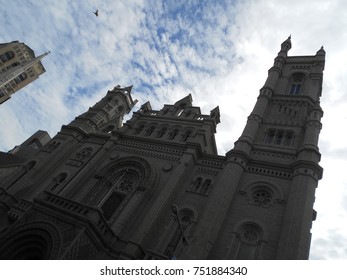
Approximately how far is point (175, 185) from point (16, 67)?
6098 centimetres

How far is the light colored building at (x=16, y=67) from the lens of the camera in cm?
6475

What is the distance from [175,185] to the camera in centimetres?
2269

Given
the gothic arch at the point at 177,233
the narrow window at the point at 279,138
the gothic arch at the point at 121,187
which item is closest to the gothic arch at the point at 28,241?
the gothic arch at the point at 121,187

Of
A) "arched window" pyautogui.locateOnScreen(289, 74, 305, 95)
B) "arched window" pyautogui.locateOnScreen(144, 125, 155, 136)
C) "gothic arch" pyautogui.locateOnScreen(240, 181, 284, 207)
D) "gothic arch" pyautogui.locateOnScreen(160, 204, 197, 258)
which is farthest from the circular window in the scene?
"arched window" pyautogui.locateOnScreen(289, 74, 305, 95)

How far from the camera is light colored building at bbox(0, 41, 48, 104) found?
6475cm

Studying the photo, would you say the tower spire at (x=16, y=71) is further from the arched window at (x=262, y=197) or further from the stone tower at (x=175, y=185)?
the arched window at (x=262, y=197)

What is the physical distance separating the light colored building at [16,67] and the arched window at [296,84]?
57858mm

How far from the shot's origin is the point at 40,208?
61.8 feet

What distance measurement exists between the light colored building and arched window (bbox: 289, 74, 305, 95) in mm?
57858

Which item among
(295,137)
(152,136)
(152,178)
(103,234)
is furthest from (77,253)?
(295,137)

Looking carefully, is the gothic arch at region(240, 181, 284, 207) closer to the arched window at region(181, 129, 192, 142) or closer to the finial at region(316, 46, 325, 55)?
the arched window at region(181, 129, 192, 142)

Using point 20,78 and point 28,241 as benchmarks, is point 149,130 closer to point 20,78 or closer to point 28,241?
point 28,241

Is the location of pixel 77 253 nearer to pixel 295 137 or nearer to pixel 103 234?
pixel 103 234

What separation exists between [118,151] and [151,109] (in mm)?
8918
